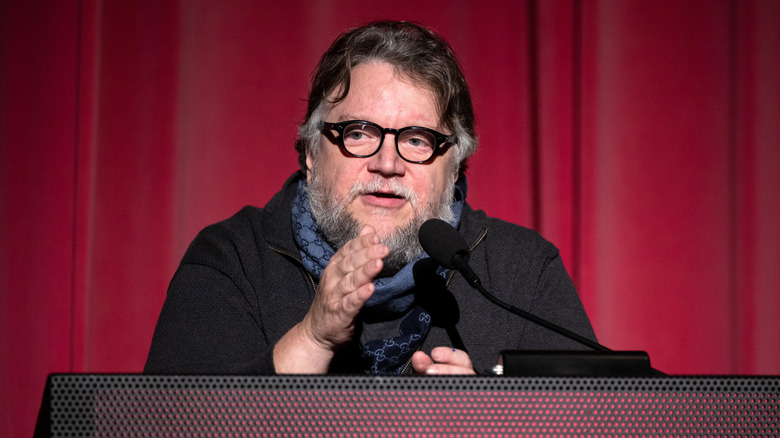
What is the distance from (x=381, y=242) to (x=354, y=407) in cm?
60

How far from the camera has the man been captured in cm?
112

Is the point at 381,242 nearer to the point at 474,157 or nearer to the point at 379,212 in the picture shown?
the point at 379,212

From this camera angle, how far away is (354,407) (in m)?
0.46

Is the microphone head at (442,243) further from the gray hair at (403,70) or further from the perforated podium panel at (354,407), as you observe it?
the gray hair at (403,70)

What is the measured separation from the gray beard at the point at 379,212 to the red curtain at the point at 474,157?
620 millimetres

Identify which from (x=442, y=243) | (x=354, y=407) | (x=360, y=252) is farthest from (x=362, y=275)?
(x=354, y=407)

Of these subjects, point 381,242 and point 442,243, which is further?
point 381,242

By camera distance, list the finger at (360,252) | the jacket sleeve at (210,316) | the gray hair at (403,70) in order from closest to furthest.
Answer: the finger at (360,252) < the jacket sleeve at (210,316) < the gray hair at (403,70)

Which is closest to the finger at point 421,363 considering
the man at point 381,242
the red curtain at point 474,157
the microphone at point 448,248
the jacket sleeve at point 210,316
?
the microphone at point 448,248

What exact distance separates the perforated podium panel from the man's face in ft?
2.32

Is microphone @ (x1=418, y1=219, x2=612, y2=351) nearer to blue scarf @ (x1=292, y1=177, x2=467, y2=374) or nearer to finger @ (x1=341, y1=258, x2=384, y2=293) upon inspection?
finger @ (x1=341, y1=258, x2=384, y2=293)

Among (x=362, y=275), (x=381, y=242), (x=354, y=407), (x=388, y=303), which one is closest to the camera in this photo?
(x=354, y=407)

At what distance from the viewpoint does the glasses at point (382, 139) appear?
117 cm

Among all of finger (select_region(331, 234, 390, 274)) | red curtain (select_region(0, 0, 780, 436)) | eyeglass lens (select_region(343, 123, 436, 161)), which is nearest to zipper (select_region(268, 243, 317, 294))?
eyeglass lens (select_region(343, 123, 436, 161))
